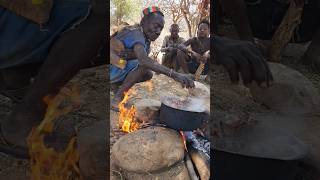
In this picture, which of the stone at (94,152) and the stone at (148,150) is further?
the stone at (94,152)

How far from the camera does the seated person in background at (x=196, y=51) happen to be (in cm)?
227

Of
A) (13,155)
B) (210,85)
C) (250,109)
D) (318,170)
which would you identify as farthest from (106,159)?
(318,170)

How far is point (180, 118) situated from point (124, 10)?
23.4 inches

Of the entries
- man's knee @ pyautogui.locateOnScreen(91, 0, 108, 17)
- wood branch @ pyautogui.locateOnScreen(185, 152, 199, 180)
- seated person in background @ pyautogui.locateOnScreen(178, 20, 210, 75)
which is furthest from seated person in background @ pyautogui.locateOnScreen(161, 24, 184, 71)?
wood branch @ pyautogui.locateOnScreen(185, 152, 199, 180)

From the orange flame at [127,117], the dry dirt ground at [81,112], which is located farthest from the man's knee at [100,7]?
the orange flame at [127,117]

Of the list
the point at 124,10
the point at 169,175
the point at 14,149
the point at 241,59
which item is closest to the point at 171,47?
the point at 124,10

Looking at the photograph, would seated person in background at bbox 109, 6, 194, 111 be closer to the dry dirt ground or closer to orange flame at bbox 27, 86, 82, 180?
the dry dirt ground

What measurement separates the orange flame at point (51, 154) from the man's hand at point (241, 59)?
0.77 m

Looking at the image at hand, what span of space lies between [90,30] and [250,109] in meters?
0.94

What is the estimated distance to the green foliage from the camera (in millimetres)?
2209

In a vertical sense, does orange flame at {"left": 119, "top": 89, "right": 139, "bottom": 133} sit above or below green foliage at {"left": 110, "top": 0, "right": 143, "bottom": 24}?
below

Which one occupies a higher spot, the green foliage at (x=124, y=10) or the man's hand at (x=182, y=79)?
the green foliage at (x=124, y=10)

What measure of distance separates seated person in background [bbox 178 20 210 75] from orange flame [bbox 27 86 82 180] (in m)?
0.59

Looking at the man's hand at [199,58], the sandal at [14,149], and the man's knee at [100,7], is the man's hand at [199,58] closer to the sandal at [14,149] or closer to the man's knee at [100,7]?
the man's knee at [100,7]
